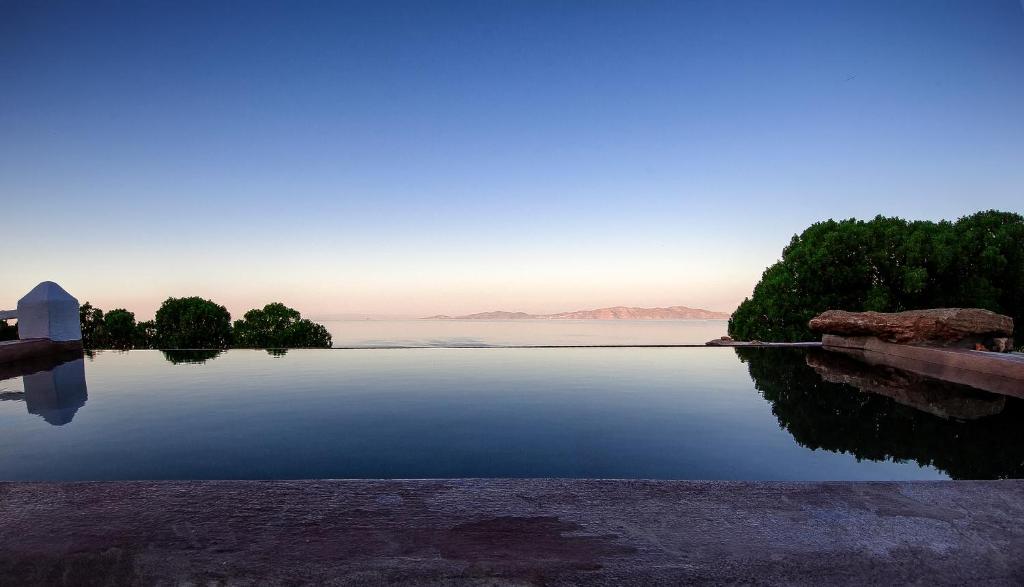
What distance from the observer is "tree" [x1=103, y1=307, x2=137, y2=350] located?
2708 centimetres

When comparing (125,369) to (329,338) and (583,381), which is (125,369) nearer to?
(583,381)

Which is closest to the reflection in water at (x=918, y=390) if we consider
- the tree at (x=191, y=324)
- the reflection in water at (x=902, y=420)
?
the reflection in water at (x=902, y=420)

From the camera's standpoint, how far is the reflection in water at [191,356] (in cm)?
1096

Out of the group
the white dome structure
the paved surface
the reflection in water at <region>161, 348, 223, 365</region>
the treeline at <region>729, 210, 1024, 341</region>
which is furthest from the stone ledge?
the treeline at <region>729, 210, 1024, 341</region>

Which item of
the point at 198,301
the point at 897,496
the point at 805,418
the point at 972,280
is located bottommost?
the point at 805,418

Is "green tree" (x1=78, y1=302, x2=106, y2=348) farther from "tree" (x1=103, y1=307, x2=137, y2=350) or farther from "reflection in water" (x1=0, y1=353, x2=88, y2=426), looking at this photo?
"reflection in water" (x1=0, y1=353, x2=88, y2=426)

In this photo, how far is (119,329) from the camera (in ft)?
90.9

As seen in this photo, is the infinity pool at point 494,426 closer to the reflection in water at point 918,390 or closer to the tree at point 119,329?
the reflection in water at point 918,390

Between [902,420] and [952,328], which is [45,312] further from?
[952,328]

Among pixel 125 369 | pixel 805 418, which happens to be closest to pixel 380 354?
pixel 125 369

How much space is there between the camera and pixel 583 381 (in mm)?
8156

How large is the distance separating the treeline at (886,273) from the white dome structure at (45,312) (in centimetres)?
2363

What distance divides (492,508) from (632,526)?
62 centimetres

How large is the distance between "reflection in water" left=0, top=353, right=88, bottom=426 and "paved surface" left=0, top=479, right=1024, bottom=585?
14.1ft
